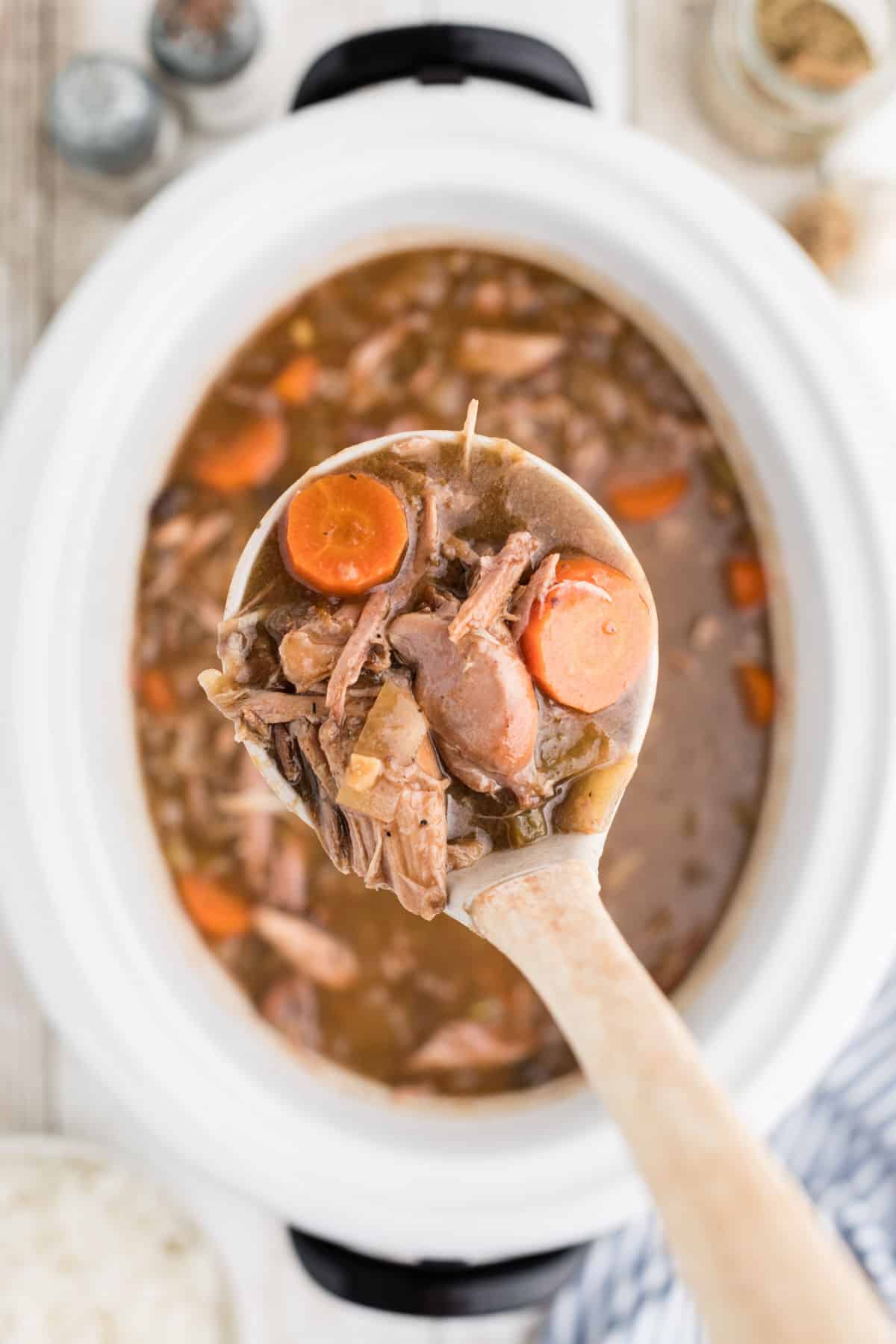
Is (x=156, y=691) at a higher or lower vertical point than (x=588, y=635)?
lower

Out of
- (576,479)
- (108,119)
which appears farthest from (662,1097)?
(108,119)

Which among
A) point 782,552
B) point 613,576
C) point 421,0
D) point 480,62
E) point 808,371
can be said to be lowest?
point 613,576

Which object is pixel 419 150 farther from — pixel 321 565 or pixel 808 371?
pixel 321 565

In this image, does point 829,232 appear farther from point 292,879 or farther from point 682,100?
point 292,879

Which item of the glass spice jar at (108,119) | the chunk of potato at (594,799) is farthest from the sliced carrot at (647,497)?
the glass spice jar at (108,119)

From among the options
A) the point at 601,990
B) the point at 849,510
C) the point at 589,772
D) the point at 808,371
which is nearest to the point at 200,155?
the point at 808,371

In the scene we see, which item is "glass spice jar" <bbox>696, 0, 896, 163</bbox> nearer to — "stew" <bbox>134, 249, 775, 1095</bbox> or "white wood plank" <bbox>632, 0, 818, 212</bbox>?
"white wood plank" <bbox>632, 0, 818, 212</bbox>

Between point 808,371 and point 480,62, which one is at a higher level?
point 480,62
